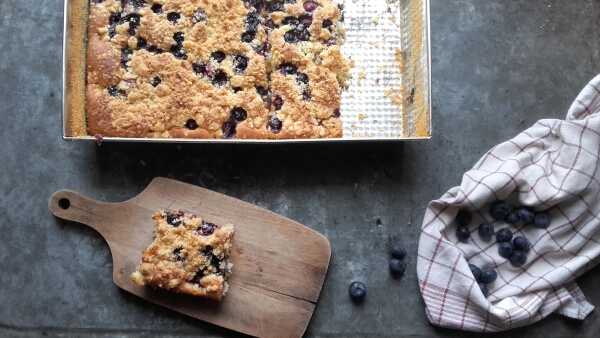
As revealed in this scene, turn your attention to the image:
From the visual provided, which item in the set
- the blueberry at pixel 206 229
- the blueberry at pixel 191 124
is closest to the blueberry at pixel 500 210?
the blueberry at pixel 206 229

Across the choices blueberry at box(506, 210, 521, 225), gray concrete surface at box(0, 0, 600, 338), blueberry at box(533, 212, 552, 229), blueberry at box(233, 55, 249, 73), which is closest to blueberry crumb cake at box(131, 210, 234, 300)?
gray concrete surface at box(0, 0, 600, 338)

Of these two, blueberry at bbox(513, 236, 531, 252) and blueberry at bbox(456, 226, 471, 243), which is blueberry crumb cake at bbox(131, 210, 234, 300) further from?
blueberry at bbox(513, 236, 531, 252)

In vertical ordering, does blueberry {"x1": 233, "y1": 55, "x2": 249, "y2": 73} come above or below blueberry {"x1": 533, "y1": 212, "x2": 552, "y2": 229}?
above

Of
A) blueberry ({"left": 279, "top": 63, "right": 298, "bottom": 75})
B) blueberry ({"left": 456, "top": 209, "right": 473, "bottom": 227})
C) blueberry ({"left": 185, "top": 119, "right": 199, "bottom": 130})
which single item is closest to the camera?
blueberry ({"left": 185, "top": 119, "right": 199, "bottom": 130})

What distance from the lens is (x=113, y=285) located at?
10.7 feet

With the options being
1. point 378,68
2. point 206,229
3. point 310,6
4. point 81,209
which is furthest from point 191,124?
point 378,68

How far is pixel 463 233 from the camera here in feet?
10.8

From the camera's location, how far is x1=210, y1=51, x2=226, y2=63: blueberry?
10.5ft

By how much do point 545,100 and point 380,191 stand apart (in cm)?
108

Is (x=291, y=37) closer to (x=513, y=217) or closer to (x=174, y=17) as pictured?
(x=174, y=17)

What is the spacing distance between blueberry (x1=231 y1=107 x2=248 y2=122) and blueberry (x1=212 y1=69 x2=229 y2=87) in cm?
16

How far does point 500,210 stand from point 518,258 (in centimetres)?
27

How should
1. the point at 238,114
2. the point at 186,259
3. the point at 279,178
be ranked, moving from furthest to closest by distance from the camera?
the point at 279,178 → the point at 238,114 → the point at 186,259

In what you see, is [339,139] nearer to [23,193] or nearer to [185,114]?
[185,114]
